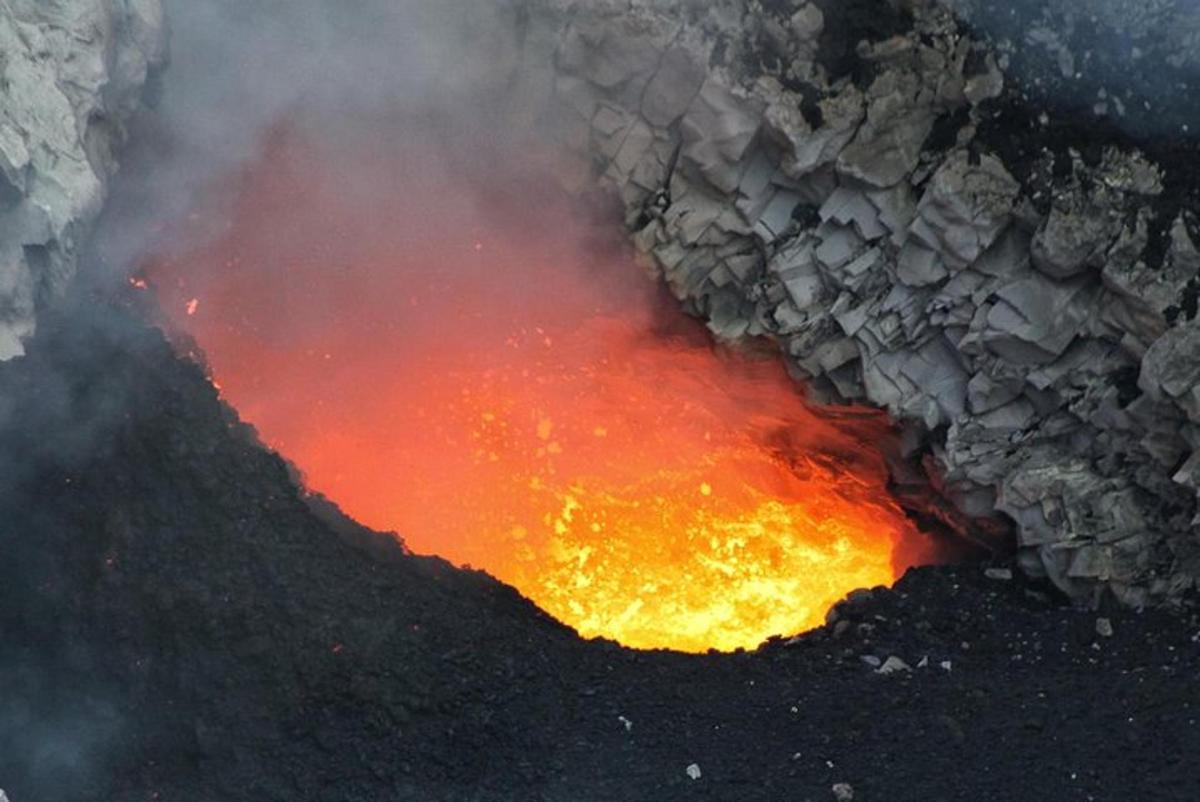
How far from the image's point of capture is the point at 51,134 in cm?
902

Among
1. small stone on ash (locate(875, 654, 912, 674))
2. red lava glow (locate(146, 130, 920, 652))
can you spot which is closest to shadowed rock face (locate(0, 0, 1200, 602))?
red lava glow (locate(146, 130, 920, 652))

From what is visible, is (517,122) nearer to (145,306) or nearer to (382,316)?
(382,316)

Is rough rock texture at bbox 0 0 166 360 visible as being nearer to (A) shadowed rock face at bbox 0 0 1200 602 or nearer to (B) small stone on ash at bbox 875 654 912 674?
(A) shadowed rock face at bbox 0 0 1200 602

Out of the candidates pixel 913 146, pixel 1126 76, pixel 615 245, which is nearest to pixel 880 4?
pixel 913 146

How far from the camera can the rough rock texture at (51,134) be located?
857 centimetres

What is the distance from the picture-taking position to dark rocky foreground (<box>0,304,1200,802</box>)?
8.35 m

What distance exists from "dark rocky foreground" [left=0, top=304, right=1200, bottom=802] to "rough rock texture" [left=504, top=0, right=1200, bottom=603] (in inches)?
46.2

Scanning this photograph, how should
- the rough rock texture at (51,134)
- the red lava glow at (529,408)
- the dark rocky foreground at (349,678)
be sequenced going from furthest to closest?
the red lava glow at (529,408) → the rough rock texture at (51,134) → the dark rocky foreground at (349,678)

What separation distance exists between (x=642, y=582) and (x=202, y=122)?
5.07 metres

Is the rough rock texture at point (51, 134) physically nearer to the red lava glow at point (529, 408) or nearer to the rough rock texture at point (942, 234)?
the red lava glow at point (529, 408)

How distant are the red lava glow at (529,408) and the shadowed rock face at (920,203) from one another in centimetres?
88

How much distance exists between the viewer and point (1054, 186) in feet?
31.1

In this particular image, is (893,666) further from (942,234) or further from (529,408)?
(529,408)

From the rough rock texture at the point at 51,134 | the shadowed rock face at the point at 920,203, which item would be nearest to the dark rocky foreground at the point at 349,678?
the rough rock texture at the point at 51,134
